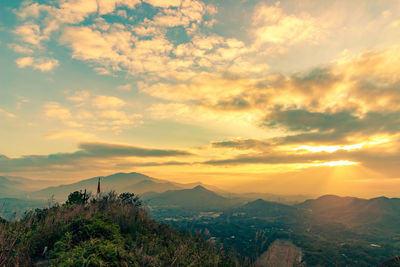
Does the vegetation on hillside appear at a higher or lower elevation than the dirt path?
higher

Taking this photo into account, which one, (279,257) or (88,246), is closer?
(88,246)

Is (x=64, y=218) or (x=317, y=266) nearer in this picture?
(x=64, y=218)

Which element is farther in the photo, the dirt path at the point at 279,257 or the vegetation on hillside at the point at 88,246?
the dirt path at the point at 279,257

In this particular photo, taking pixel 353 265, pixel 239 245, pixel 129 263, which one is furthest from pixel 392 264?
pixel 239 245

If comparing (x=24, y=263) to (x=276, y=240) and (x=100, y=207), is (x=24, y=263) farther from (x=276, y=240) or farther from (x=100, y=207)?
(x=276, y=240)

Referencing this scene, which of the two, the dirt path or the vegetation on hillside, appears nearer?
the vegetation on hillside

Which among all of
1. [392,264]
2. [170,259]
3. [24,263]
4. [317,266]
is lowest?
[317,266]

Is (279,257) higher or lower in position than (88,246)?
lower

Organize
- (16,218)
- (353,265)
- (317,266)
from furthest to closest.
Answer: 1. (353,265)
2. (317,266)
3. (16,218)

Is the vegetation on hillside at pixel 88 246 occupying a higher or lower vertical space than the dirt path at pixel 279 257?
higher

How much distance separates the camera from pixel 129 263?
306 inches

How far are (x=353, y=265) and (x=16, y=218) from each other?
106 m

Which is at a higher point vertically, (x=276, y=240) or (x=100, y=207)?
(x=100, y=207)

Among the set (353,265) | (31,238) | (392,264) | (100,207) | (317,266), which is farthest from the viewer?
(353,265)
